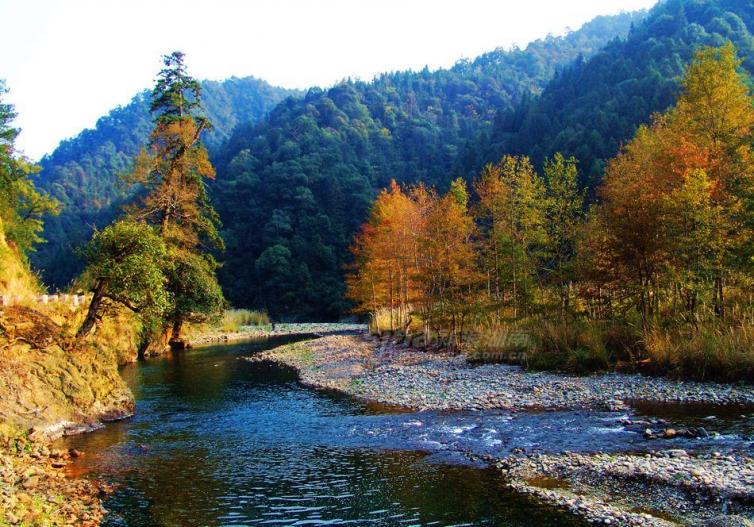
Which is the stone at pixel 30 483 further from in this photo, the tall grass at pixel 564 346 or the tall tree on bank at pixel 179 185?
the tall tree on bank at pixel 179 185

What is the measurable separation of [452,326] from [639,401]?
14.1 meters

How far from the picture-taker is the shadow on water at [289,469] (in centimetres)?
966

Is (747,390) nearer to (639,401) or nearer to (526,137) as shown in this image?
(639,401)

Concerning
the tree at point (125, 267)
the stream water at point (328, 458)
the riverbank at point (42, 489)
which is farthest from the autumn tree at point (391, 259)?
the riverbank at point (42, 489)

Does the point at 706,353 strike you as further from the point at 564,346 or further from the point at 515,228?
the point at 515,228

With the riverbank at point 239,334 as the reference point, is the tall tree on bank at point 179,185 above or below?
above

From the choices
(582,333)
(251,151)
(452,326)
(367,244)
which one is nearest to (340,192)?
(251,151)

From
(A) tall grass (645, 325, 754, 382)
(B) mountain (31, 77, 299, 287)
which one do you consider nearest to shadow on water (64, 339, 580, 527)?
(A) tall grass (645, 325, 754, 382)

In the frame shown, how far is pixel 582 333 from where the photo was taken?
2291 centimetres

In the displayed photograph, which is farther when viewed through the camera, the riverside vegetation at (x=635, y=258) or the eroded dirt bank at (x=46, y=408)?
the riverside vegetation at (x=635, y=258)

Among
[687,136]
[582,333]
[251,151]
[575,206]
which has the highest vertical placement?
[251,151]

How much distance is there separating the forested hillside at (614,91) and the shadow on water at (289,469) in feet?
176

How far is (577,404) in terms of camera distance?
16734 mm

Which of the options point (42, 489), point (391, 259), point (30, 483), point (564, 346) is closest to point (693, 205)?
point (564, 346)
